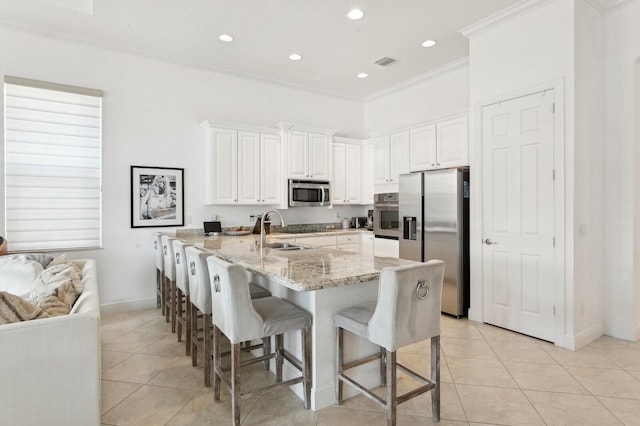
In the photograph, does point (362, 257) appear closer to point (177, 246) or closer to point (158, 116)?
point (177, 246)

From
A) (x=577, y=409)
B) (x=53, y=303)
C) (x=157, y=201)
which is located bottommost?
(x=577, y=409)

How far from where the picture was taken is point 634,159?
3396 mm

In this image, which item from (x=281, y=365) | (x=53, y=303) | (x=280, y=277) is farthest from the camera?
(x=281, y=365)

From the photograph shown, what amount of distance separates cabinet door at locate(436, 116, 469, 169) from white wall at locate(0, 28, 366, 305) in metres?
2.81

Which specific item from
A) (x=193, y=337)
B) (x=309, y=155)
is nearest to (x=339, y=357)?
(x=193, y=337)

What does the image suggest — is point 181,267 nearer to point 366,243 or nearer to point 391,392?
point 391,392

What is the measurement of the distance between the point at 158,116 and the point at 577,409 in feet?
16.6

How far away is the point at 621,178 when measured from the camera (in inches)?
136

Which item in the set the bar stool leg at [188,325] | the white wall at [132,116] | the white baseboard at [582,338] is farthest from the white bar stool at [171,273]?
the white baseboard at [582,338]

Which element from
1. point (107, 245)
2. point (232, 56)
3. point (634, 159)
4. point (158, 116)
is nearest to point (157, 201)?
point (107, 245)

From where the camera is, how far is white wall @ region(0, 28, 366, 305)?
4025 millimetres

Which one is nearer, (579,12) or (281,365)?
(281,365)

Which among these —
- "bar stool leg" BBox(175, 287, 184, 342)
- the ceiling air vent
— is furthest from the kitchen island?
the ceiling air vent

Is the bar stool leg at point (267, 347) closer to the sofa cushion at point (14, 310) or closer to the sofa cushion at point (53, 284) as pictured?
the sofa cushion at point (53, 284)
